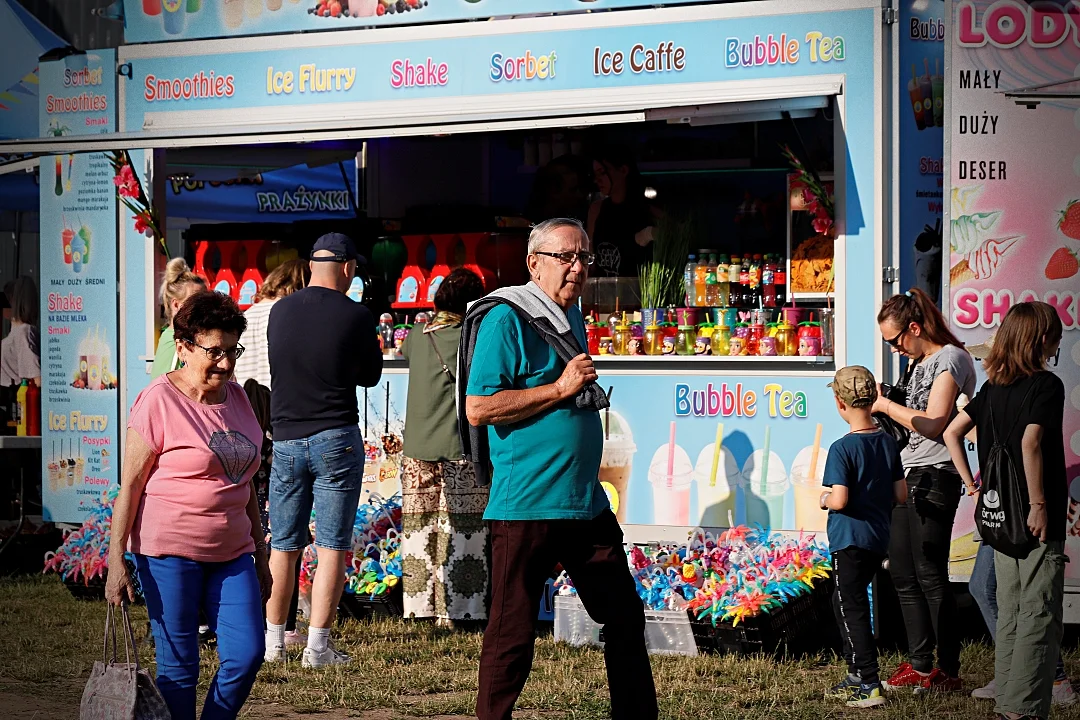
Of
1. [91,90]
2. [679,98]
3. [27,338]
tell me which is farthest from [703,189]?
[27,338]

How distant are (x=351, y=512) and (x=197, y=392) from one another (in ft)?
7.26

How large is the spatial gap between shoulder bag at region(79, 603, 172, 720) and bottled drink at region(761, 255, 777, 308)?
186 inches

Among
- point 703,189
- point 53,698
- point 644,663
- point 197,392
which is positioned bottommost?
point 53,698

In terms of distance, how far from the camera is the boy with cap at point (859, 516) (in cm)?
573

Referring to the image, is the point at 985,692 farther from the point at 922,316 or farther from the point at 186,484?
the point at 186,484

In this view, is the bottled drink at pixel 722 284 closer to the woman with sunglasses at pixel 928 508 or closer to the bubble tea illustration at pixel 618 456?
the bubble tea illustration at pixel 618 456

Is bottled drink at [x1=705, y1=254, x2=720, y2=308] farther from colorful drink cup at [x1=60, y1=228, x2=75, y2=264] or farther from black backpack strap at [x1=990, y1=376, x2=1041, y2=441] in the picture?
colorful drink cup at [x1=60, y1=228, x2=75, y2=264]

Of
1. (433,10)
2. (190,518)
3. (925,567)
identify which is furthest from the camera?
(433,10)

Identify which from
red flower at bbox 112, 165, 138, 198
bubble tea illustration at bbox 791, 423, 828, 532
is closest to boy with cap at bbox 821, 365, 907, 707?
bubble tea illustration at bbox 791, 423, 828, 532

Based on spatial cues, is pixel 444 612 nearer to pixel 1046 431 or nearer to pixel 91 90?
pixel 1046 431

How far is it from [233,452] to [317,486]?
2145mm

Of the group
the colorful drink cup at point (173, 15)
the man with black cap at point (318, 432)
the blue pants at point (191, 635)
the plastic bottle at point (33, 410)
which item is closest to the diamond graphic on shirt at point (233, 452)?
the blue pants at point (191, 635)

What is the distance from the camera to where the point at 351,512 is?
22.0ft

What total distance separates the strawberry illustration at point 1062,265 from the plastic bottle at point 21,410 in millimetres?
6917
